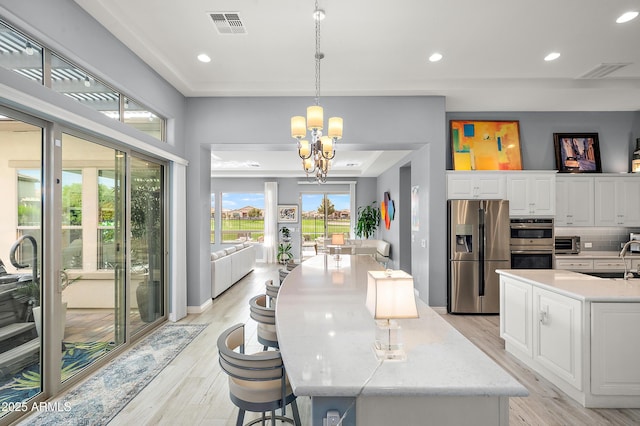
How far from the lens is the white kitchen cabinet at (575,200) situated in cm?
504

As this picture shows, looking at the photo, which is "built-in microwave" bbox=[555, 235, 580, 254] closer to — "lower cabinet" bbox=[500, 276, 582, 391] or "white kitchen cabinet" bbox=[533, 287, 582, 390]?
"lower cabinet" bbox=[500, 276, 582, 391]

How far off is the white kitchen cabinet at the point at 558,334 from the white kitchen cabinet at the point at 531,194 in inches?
95.2

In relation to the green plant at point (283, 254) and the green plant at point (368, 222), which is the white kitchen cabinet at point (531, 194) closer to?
the green plant at point (368, 222)

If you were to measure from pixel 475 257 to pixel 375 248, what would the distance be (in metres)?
4.15

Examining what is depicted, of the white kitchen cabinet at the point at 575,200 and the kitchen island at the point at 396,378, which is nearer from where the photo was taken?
the kitchen island at the point at 396,378

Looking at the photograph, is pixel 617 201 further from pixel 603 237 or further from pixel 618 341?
pixel 618 341

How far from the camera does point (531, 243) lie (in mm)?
4824

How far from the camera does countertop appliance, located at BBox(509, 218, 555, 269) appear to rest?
4.81m

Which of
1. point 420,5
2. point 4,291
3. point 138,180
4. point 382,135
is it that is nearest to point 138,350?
point 4,291

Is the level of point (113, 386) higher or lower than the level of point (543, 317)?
lower

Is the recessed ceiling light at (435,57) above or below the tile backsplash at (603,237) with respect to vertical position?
above

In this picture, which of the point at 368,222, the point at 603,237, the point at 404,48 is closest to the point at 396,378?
the point at 404,48

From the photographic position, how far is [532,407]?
2406mm

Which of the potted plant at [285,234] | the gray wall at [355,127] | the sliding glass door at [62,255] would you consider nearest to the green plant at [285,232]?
the potted plant at [285,234]
